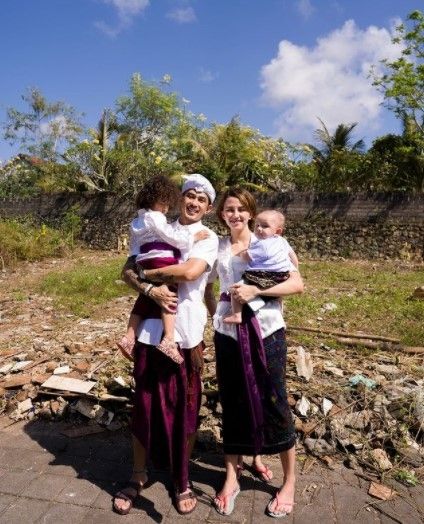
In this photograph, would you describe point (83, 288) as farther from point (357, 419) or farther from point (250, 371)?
point (250, 371)

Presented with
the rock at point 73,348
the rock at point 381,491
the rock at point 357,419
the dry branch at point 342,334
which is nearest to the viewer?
the rock at point 381,491

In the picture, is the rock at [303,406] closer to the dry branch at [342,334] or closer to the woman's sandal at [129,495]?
the woman's sandal at [129,495]

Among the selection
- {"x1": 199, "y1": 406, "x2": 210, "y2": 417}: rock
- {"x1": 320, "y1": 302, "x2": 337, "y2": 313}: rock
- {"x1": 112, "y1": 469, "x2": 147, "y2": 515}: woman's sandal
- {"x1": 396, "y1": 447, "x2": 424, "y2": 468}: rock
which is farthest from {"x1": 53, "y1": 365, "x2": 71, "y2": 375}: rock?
{"x1": 320, "y1": 302, "x2": 337, "y2": 313}: rock

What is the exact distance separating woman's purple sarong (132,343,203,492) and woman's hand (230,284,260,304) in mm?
423

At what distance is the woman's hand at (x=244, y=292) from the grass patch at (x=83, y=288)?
4.53 m

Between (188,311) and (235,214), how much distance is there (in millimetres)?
587

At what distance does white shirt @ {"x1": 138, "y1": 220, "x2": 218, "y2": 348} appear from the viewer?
2.30 metres

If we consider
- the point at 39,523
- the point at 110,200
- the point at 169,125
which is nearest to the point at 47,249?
the point at 110,200

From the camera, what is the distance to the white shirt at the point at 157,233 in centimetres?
223

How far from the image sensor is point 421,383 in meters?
3.35

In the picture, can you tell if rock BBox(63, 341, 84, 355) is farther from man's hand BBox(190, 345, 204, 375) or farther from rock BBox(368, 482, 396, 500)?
rock BBox(368, 482, 396, 500)

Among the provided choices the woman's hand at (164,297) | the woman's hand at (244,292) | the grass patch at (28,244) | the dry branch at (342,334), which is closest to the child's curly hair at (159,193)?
the woman's hand at (164,297)

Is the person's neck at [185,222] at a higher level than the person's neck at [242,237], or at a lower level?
higher

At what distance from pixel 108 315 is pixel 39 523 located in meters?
4.12
